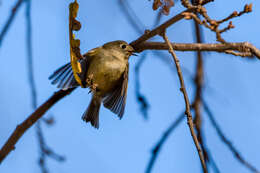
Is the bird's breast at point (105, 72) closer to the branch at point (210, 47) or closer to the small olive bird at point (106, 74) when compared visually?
the small olive bird at point (106, 74)

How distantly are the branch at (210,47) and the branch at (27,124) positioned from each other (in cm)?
57

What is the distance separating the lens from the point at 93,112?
8.65ft

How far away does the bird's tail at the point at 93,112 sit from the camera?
253cm

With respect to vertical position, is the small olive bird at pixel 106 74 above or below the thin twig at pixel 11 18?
below

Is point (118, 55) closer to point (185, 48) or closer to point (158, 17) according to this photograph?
point (158, 17)

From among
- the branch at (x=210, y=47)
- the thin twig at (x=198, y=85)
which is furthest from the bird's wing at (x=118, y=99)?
the thin twig at (x=198, y=85)

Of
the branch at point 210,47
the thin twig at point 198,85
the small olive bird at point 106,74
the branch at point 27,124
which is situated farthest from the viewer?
the small olive bird at point 106,74

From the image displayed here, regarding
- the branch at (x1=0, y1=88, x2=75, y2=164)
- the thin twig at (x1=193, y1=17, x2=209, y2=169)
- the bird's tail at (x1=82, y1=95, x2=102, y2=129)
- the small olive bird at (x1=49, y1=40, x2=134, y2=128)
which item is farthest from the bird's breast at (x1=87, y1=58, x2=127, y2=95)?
the thin twig at (x1=193, y1=17, x2=209, y2=169)

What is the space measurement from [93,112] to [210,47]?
1.27 m

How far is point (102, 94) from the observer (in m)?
2.63

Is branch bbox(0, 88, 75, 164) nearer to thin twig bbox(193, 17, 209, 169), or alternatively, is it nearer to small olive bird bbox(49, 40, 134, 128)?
small olive bird bbox(49, 40, 134, 128)

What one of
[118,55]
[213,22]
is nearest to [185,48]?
[213,22]

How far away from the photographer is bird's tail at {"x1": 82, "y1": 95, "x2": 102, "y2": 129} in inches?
99.6

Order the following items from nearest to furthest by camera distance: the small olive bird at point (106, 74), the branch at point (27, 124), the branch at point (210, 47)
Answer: the branch at point (210, 47) → the branch at point (27, 124) → the small olive bird at point (106, 74)
